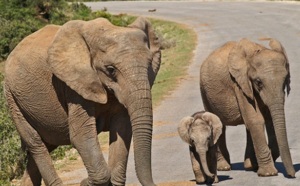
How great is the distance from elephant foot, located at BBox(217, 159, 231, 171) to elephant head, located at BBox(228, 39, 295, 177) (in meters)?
1.07

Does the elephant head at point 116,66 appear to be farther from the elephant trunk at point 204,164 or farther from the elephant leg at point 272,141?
the elephant leg at point 272,141

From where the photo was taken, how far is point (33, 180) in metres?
13.8

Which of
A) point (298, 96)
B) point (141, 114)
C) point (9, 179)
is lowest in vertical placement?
point (298, 96)

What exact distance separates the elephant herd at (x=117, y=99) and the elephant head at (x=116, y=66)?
0.03ft

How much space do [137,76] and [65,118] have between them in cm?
198

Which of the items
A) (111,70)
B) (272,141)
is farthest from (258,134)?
(111,70)

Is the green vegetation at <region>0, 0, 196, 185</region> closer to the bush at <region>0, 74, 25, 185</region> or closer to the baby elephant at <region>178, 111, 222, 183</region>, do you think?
the bush at <region>0, 74, 25, 185</region>

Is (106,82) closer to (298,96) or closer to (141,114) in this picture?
(141,114)

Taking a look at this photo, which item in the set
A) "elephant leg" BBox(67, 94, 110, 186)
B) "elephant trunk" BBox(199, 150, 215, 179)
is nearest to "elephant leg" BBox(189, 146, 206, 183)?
"elephant trunk" BBox(199, 150, 215, 179)

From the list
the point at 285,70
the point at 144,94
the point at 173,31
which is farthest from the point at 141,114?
the point at 173,31

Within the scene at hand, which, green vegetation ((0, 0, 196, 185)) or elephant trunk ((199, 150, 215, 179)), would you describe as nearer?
elephant trunk ((199, 150, 215, 179))

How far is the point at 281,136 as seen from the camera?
1445cm

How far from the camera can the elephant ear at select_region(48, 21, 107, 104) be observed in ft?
37.1

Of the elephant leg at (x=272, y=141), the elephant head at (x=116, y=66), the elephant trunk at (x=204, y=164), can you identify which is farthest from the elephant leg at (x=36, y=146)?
the elephant leg at (x=272, y=141)
